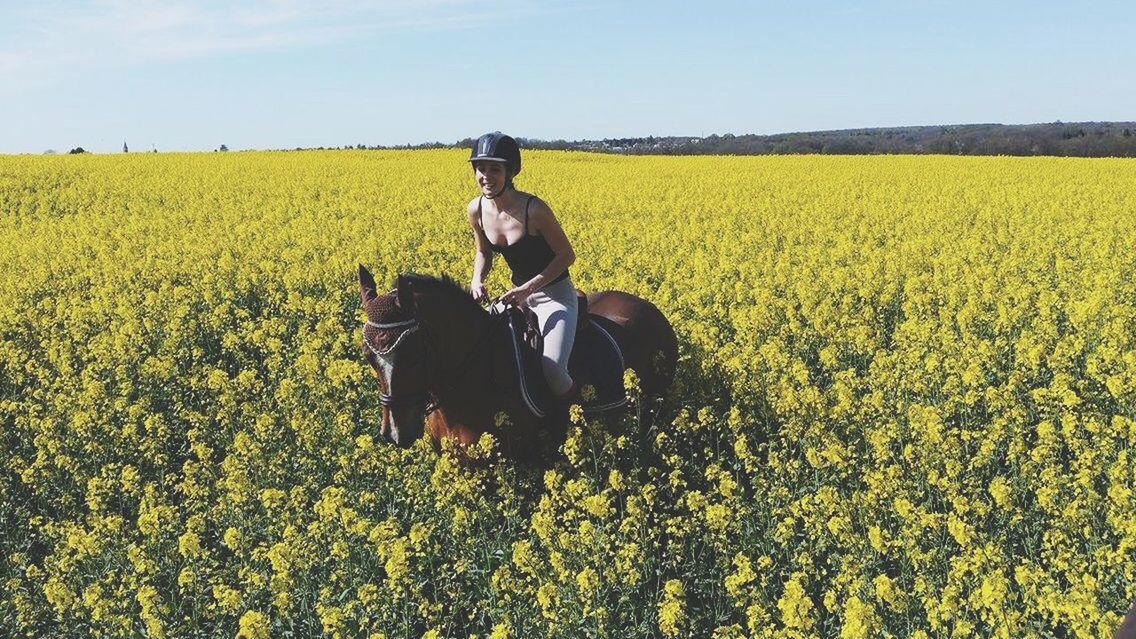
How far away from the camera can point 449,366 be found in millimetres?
4711

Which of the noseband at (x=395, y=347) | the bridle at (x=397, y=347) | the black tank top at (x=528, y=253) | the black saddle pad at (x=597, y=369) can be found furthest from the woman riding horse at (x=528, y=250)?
the noseband at (x=395, y=347)

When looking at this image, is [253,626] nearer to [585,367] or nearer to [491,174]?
[491,174]

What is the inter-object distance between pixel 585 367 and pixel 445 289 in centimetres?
138

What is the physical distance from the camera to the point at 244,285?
10.9 metres

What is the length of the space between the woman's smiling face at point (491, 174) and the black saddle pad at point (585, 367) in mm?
812

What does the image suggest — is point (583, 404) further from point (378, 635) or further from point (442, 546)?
point (378, 635)

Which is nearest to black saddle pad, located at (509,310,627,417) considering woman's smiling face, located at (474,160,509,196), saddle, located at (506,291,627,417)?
saddle, located at (506,291,627,417)

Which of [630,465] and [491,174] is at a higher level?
[491,174]

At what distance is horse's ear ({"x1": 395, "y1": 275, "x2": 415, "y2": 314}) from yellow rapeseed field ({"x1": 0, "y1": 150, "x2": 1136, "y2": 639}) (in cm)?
113

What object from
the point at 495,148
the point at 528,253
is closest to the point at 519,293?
the point at 528,253

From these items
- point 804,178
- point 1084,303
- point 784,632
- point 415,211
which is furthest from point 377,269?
point 804,178

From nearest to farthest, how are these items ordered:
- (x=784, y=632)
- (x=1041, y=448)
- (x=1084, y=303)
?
→ (x=784, y=632)
(x=1041, y=448)
(x=1084, y=303)

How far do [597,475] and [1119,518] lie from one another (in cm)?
274

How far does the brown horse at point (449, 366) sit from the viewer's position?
423 centimetres
